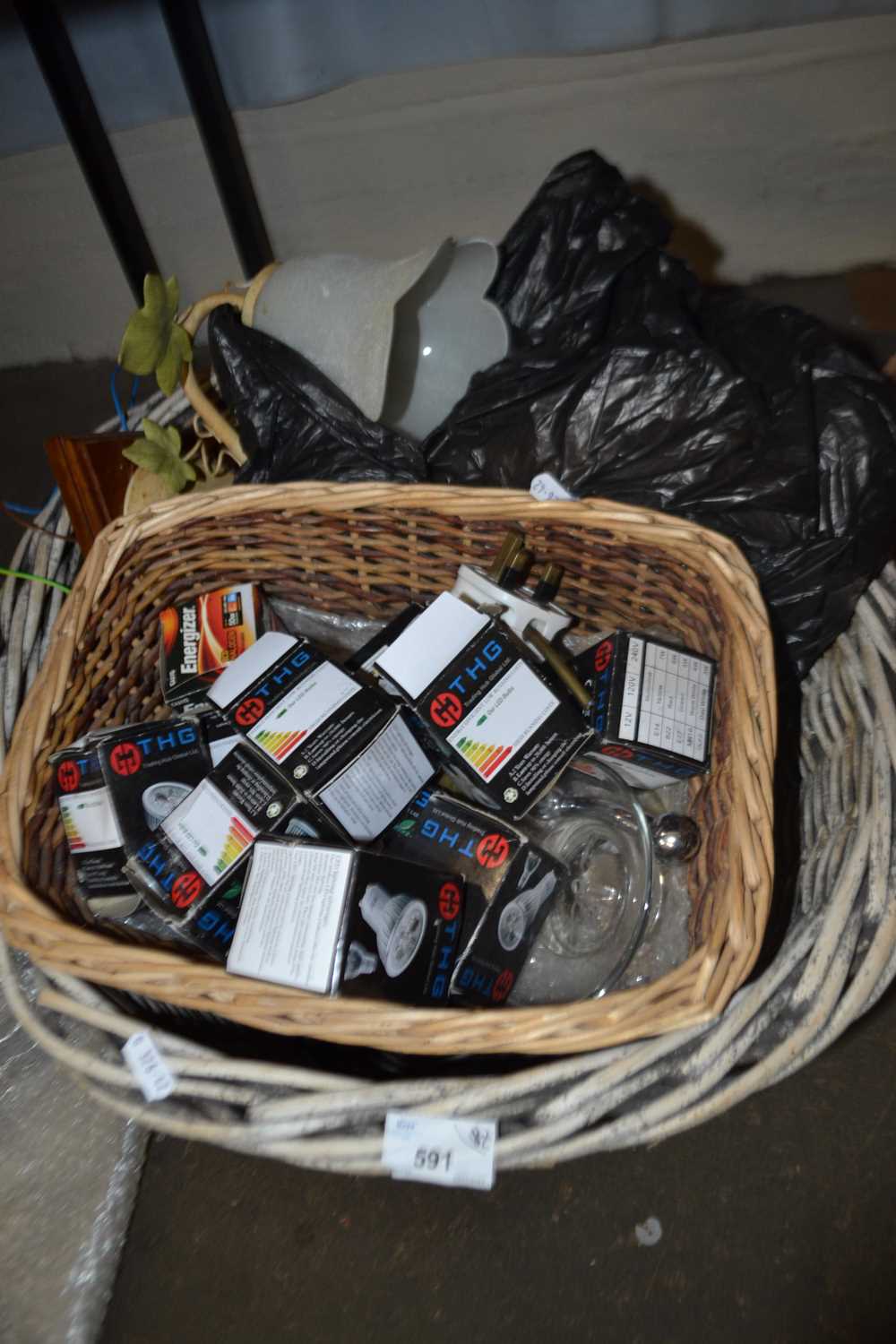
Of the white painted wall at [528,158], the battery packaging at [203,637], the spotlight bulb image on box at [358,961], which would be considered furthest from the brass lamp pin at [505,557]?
the white painted wall at [528,158]

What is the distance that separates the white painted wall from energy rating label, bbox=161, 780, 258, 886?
1.25m

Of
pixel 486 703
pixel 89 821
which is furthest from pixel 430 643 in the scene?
pixel 89 821

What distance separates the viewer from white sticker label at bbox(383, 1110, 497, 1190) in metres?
0.61

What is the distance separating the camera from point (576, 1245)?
85 cm

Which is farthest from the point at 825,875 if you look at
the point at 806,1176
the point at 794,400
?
the point at 794,400

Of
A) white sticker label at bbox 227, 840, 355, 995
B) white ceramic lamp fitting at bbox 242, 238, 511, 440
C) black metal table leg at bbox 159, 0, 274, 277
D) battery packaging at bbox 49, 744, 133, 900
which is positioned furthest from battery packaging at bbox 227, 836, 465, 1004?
black metal table leg at bbox 159, 0, 274, 277

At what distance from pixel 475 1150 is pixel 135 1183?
0.47 m

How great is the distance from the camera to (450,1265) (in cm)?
84

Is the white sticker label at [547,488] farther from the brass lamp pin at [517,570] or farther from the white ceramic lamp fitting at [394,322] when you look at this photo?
the white ceramic lamp fitting at [394,322]

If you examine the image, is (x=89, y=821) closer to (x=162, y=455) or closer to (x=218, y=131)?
(x=162, y=455)

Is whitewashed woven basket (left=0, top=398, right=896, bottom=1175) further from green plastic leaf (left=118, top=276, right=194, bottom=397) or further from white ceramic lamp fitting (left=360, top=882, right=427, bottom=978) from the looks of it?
green plastic leaf (left=118, top=276, right=194, bottom=397)

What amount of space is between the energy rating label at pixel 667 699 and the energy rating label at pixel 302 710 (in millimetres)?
223

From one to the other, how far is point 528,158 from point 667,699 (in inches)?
46.0

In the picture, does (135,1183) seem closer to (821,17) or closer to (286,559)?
(286,559)
